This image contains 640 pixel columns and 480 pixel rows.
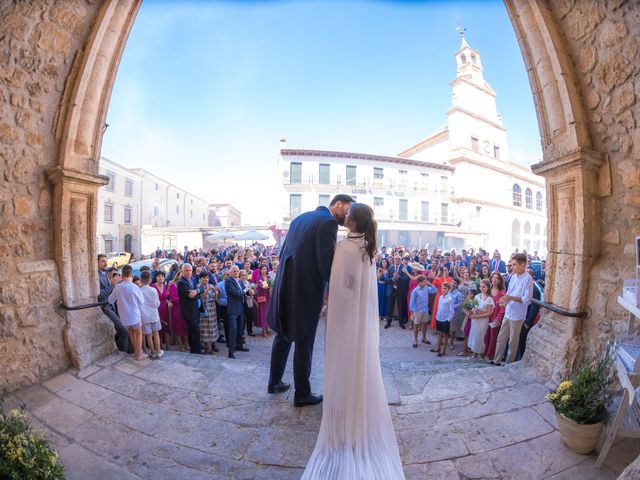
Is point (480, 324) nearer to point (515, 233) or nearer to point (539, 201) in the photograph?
point (515, 233)

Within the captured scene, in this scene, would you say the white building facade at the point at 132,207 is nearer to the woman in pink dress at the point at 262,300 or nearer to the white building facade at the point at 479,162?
the woman in pink dress at the point at 262,300

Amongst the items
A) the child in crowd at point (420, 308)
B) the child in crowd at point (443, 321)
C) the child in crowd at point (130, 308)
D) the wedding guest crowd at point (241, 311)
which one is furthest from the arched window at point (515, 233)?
the child in crowd at point (130, 308)

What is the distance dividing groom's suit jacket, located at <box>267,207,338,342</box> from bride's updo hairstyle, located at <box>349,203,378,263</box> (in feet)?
0.78

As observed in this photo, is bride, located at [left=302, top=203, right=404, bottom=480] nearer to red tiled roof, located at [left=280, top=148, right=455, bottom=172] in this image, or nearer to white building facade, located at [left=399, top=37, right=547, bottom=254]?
red tiled roof, located at [left=280, top=148, right=455, bottom=172]

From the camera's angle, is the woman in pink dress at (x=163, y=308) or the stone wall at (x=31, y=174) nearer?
the stone wall at (x=31, y=174)

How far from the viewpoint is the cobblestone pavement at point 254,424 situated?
199 centimetres

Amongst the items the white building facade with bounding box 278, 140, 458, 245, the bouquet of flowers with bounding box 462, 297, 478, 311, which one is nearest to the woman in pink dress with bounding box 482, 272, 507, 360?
the bouquet of flowers with bounding box 462, 297, 478, 311

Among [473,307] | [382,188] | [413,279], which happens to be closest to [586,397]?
[473,307]

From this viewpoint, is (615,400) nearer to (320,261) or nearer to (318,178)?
(320,261)

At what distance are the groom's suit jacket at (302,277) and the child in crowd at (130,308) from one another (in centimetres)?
203

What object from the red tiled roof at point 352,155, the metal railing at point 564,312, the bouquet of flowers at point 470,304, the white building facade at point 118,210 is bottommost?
the bouquet of flowers at point 470,304

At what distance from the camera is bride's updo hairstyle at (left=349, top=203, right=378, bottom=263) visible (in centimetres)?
230

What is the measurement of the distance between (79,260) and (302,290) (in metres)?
2.52

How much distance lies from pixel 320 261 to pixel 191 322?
3567 millimetres
